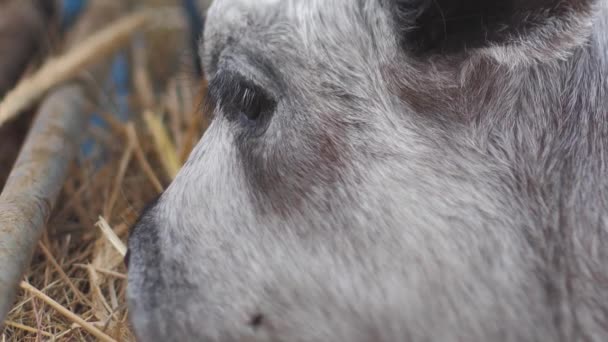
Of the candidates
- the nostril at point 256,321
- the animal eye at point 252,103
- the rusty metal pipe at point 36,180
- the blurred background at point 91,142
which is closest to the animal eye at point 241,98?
the animal eye at point 252,103

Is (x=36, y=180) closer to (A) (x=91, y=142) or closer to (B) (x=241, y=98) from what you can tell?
(B) (x=241, y=98)

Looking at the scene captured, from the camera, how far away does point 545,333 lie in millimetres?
1050

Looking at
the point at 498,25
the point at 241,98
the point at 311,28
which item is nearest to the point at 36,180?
the point at 241,98

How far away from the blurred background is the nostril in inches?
16.1

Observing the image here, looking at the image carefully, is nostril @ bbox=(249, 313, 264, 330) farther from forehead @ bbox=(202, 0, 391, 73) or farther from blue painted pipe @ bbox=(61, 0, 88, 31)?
blue painted pipe @ bbox=(61, 0, 88, 31)

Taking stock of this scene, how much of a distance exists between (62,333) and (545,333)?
0.90 m

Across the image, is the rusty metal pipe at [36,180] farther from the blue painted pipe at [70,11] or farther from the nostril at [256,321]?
the blue painted pipe at [70,11]

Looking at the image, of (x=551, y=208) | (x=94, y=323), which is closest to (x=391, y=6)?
(x=551, y=208)

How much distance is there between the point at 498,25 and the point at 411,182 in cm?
25

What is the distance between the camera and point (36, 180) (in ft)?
5.09

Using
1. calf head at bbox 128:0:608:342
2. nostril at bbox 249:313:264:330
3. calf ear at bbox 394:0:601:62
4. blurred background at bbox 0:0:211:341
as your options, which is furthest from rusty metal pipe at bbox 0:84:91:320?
calf ear at bbox 394:0:601:62

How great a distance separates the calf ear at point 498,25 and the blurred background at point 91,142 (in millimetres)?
485

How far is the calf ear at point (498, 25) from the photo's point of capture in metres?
1.02

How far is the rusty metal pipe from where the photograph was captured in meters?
1.31
